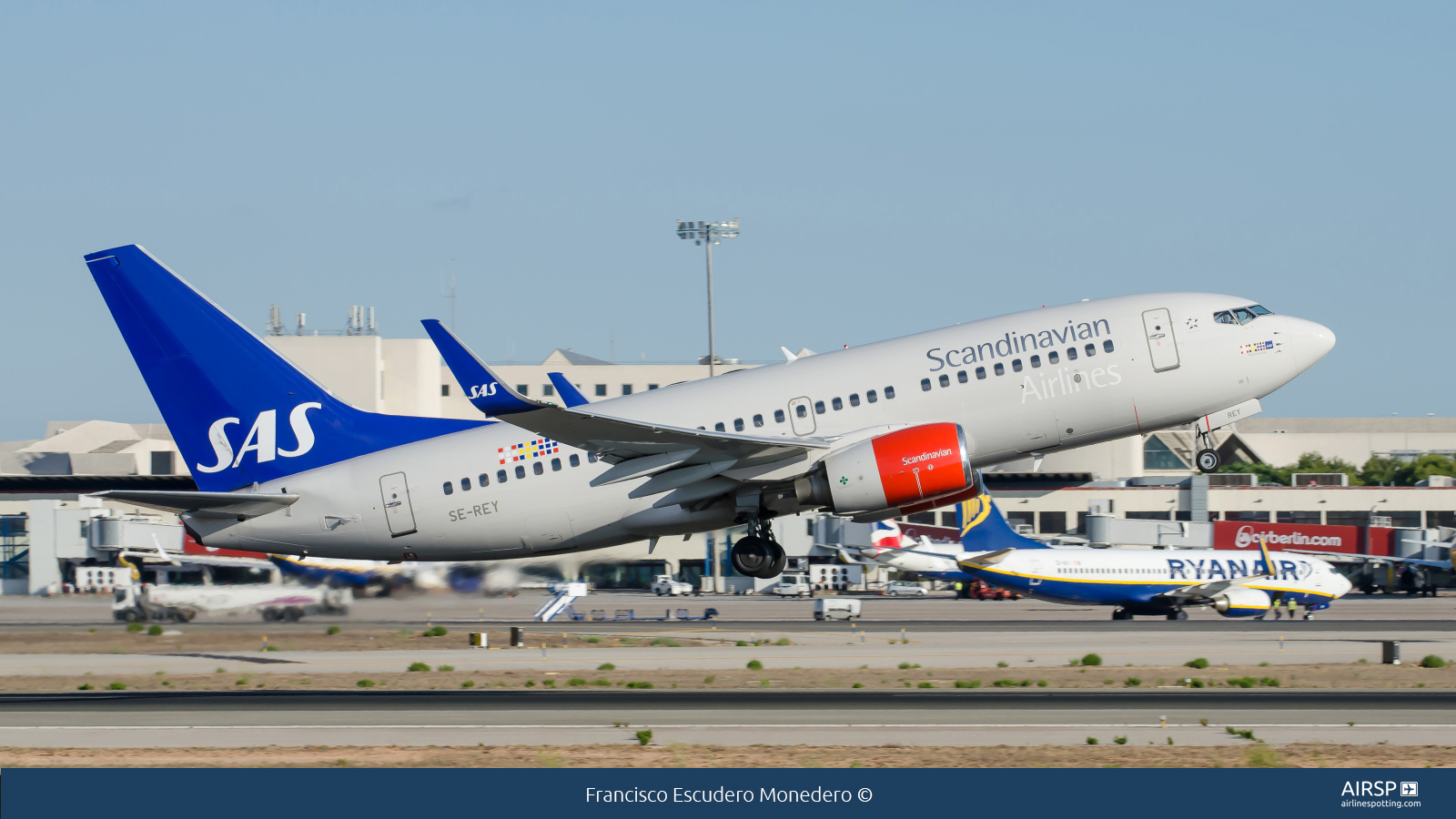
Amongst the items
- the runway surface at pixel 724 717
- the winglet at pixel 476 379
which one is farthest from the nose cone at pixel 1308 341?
the winglet at pixel 476 379

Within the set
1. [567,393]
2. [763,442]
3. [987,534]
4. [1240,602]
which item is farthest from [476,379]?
[1240,602]

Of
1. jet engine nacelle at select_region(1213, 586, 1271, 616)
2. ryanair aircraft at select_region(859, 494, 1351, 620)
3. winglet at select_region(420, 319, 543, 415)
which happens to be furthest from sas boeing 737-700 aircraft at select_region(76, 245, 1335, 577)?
jet engine nacelle at select_region(1213, 586, 1271, 616)

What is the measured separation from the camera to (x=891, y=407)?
94.2 ft

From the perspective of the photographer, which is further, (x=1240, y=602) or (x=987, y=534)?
(x=987, y=534)

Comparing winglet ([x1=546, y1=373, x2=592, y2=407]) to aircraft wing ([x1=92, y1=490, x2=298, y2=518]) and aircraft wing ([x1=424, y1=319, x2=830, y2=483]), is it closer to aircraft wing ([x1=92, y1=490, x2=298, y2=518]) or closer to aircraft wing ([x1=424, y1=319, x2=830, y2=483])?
aircraft wing ([x1=424, y1=319, x2=830, y2=483])

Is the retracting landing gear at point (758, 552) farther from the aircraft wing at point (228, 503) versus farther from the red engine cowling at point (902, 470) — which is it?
the aircraft wing at point (228, 503)

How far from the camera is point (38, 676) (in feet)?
123

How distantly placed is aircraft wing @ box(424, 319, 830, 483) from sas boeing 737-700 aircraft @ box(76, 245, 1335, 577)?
0.07m

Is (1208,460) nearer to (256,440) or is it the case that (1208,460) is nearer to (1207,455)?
(1207,455)

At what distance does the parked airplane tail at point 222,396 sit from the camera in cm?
3209

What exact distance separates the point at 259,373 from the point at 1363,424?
607ft

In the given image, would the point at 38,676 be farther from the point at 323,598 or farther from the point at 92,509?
the point at 92,509

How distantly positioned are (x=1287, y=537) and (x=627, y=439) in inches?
3076

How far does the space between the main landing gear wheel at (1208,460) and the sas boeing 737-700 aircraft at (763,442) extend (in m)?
0.07
